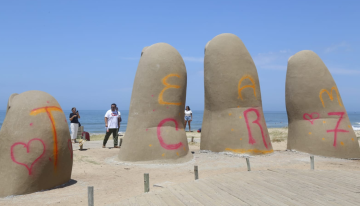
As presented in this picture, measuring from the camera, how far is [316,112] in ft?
32.6

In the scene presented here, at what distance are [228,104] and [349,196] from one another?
5.23m

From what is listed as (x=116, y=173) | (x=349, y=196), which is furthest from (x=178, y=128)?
(x=349, y=196)

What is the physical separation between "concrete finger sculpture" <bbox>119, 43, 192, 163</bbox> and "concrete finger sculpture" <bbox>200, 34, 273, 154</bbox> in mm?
1261

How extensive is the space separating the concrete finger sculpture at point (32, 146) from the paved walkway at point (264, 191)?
6.82 feet

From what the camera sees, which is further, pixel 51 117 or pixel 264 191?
pixel 51 117

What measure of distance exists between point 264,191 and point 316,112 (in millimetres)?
5862

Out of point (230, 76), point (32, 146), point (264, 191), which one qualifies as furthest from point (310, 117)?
point (32, 146)

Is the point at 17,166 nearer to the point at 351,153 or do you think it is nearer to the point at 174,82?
the point at 174,82

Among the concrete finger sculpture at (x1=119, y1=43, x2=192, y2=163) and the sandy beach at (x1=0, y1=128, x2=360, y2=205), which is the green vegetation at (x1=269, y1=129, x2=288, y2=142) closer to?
the sandy beach at (x1=0, y1=128, x2=360, y2=205)

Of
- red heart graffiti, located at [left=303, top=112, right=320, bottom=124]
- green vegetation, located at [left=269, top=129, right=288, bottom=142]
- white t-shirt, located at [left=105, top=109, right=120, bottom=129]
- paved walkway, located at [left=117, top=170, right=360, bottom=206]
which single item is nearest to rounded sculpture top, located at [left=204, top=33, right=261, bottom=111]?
red heart graffiti, located at [left=303, top=112, right=320, bottom=124]

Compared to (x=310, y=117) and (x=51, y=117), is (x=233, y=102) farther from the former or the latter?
(x=51, y=117)

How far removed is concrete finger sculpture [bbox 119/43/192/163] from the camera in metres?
8.56

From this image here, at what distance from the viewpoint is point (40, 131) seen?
572 centimetres

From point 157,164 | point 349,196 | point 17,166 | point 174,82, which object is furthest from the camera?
point 174,82
